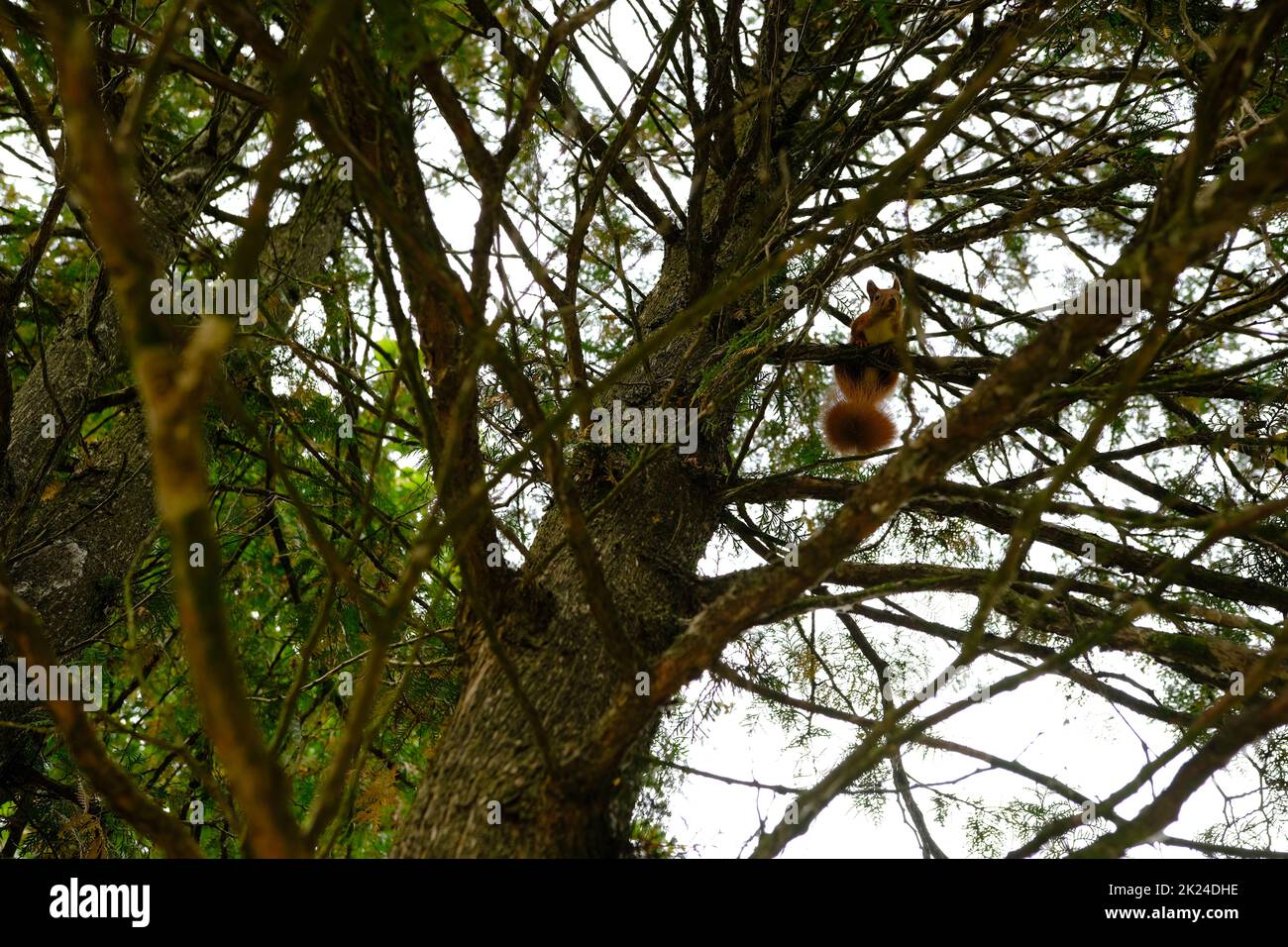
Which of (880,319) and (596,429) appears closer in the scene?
(596,429)

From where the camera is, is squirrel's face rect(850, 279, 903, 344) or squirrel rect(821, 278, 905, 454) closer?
squirrel rect(821, 278, 905, 454)

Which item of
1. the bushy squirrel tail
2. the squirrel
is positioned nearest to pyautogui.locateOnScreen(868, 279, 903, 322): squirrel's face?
the squirrel

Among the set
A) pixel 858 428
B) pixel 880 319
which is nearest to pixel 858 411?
pixel 858 428

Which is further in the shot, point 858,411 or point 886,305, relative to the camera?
point 886,305

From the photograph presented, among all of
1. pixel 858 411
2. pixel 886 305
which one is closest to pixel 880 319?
pixel 886 305

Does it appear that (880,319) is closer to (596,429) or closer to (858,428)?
(858,428)

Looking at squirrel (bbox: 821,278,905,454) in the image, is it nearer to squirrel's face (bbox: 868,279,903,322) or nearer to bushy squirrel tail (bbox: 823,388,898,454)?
bushy squirrel tail (bbox: 823,388,898,454)

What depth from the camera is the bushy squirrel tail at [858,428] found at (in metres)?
2.98

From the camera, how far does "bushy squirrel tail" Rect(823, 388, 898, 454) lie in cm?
298

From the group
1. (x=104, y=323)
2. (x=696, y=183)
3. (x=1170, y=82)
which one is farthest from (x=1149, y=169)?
(x=104, y=323)

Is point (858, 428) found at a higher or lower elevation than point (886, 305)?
lower

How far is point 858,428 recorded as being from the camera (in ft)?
9.80
